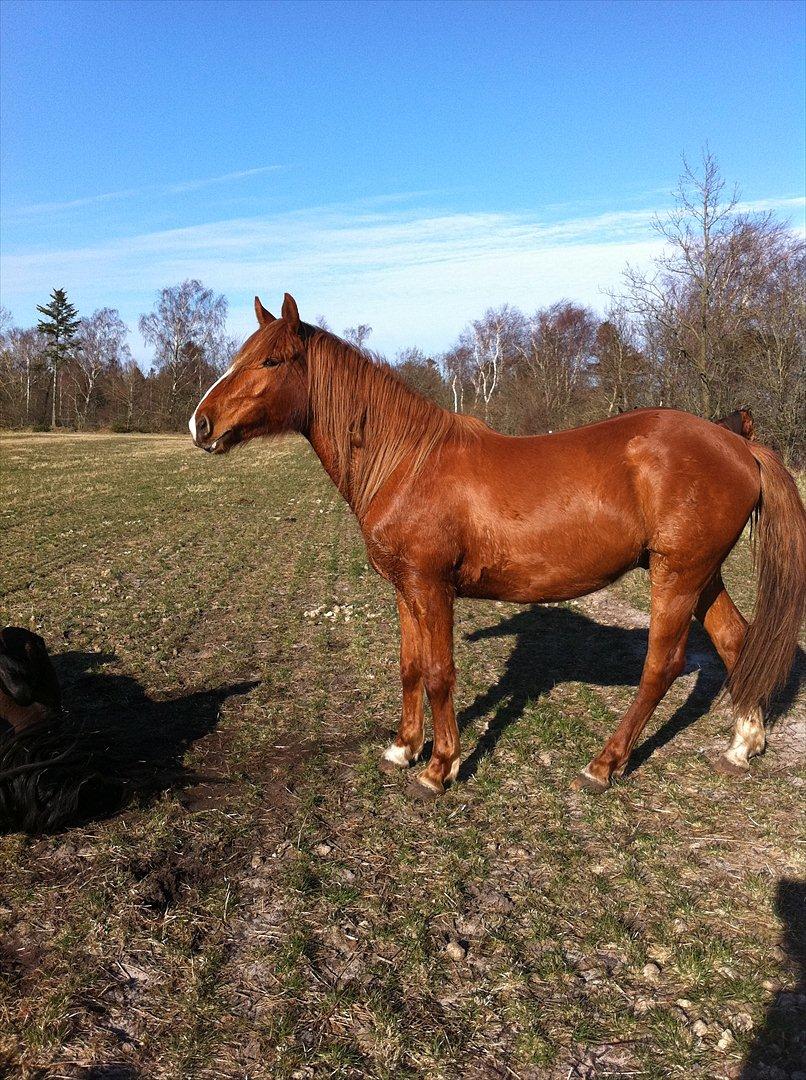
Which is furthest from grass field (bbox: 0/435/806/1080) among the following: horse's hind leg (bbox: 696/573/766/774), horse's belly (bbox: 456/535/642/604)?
horse's belly (bbox: 456/535/642/604)

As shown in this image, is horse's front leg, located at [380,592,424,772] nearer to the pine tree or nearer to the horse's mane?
the horse's mane

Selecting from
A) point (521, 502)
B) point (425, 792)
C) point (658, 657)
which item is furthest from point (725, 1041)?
point (521, 502)

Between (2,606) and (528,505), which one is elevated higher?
(528,505)

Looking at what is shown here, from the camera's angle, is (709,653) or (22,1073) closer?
(22,1073)

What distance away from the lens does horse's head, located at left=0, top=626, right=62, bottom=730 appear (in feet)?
13.6

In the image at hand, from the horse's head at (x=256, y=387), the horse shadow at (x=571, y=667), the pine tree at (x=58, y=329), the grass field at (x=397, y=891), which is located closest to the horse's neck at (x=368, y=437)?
the horse's head at (x=256, y=387)

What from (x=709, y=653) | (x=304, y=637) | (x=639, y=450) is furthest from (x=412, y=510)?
(x=709, y=653)

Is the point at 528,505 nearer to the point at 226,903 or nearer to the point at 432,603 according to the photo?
the point at 432,603

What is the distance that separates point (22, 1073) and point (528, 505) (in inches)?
131

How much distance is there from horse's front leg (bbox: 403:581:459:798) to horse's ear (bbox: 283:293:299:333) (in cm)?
167

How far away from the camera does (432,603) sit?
13.5 feet

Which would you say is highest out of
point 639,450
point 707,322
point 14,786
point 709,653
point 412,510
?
point 707,322

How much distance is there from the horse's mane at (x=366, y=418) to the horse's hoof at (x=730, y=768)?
2771 millimetres

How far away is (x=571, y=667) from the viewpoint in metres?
6.35
